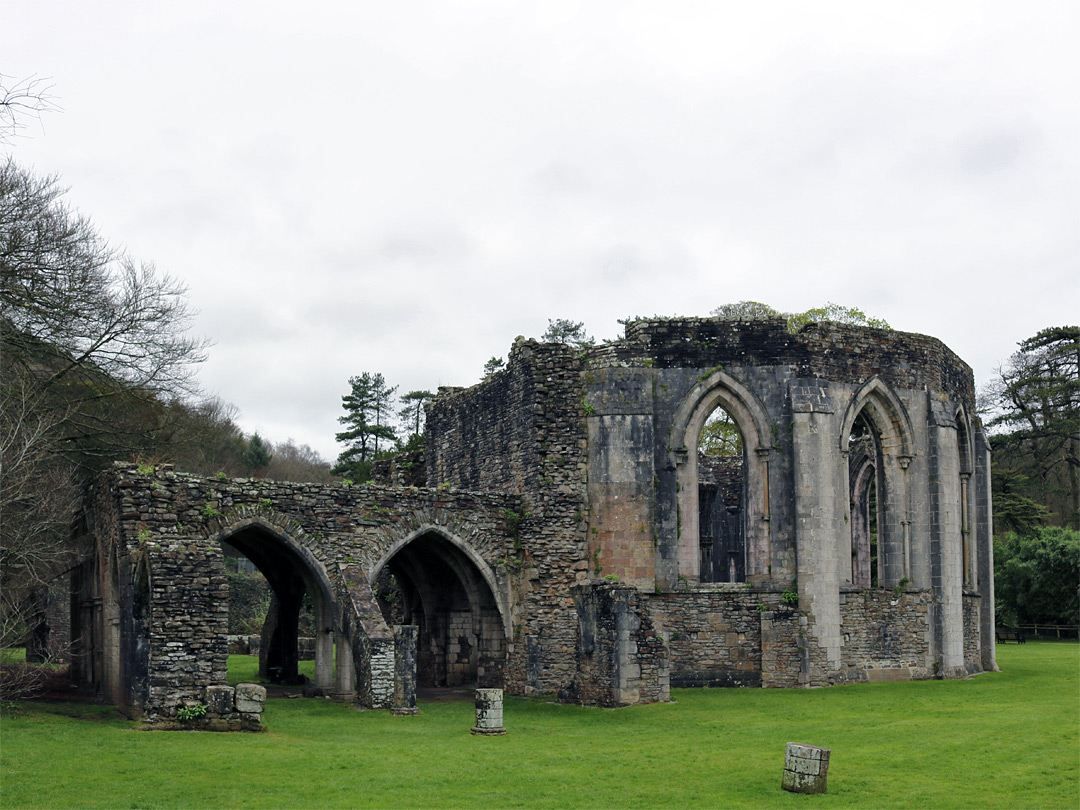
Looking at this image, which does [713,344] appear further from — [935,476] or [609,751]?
[609,751]

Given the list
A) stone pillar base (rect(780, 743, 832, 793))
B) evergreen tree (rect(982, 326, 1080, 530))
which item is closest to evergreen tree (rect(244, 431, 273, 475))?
evergreen tree (rect(982, 326, 1080, 530))

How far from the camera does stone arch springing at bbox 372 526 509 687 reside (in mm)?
25344

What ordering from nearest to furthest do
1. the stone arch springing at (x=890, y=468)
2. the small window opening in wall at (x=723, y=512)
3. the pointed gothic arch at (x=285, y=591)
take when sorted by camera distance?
1. the pointed gothic arch at (x=285, y=591)
2. the stone arch springing at (x=890, y=468)
3. the small window opening in wall at (x=723, y=512)

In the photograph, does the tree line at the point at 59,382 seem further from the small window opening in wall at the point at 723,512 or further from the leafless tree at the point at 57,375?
the small window opening in wall at the point at 723,512

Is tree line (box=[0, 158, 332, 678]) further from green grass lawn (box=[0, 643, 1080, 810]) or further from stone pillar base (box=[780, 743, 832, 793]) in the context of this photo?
stone pillar base (box=[780, 743, 832, 793])

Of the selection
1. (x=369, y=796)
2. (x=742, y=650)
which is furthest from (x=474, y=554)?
(x=369, y=796)

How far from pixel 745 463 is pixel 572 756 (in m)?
11.5

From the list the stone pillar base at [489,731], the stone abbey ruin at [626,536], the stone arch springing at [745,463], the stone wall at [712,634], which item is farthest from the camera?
the stone arch springing at [745,463]

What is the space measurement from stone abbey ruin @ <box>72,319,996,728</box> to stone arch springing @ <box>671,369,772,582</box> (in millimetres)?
46

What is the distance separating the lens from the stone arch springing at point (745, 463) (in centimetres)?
2491

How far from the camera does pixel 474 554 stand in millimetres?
24938

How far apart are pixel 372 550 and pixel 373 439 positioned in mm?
44286

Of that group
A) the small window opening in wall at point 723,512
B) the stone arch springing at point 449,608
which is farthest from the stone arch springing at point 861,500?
the stone arch springing at point 449,608

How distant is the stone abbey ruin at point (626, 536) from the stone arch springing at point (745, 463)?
46mm
